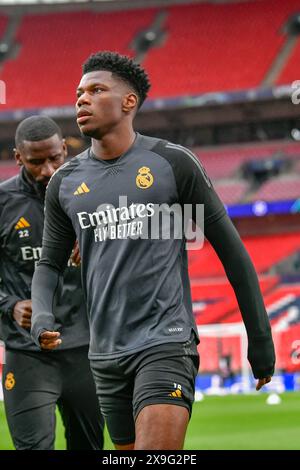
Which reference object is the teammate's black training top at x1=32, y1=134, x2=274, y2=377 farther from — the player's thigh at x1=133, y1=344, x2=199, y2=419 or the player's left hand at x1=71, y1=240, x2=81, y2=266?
the player's left hand at x1=71, y1=240, x2=81, y2=266

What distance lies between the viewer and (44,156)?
16.7 feet

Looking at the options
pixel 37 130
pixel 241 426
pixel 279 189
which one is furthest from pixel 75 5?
pixel 37 130

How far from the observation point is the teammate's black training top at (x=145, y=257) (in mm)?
3736

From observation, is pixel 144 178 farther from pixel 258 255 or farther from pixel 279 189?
pixel 279 189

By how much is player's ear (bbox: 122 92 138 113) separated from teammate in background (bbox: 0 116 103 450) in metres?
1.14

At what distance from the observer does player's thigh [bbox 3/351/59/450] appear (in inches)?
198

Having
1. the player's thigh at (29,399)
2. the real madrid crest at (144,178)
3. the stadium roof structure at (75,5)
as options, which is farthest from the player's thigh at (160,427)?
the stadium roof structure at (75,5)

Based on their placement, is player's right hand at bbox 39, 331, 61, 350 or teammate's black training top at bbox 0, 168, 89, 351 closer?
player's right hand at bbox 39, 331, 61, 350

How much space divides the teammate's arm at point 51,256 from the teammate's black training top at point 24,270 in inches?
36.6

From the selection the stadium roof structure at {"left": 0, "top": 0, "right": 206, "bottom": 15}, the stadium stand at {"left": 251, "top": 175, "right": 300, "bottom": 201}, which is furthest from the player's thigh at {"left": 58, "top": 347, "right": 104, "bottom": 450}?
the stadium roof structure at {"left": 0, "top": 0, "right": 206, "bottom": 15}

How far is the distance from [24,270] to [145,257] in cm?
163

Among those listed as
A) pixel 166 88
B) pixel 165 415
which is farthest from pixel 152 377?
pixel 166 88

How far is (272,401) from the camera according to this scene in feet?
50.7
